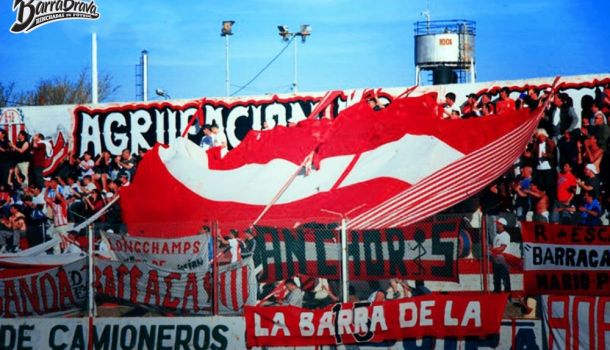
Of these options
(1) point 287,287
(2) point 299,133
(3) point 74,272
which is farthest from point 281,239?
(2) point 299,133

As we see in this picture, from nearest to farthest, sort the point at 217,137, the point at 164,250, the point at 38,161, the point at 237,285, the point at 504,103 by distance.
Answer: the point at 237,285 < the point at 164,250 < the point at 504,103 < the point at 217,137 < the point at 38,161

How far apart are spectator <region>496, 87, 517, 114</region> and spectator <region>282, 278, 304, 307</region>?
7.92 meters

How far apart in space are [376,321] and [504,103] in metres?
8.54

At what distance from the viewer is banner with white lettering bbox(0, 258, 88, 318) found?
48.2 ft

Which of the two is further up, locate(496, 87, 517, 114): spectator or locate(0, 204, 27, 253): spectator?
locate(496, 87, 517, 114): spectator

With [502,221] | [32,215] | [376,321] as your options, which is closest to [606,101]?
[502,221]

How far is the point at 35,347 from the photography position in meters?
14.6

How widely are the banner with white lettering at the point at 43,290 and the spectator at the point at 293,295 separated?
3.13 m

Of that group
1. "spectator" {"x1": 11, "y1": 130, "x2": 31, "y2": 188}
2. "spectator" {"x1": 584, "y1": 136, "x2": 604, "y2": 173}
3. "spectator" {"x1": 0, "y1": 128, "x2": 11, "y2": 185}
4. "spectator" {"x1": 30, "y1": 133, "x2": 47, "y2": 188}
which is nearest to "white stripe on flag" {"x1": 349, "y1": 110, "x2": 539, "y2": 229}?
"spectator" {"x1": 584, "y1": 136, "x2": 604, "y2": 173}

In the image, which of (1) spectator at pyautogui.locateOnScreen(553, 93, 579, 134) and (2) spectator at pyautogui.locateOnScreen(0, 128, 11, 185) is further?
(2) spectator at pyautogui.locateOnScreen(0, 128, 11, 185)

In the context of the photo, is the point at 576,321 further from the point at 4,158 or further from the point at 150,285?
the point at 4,158

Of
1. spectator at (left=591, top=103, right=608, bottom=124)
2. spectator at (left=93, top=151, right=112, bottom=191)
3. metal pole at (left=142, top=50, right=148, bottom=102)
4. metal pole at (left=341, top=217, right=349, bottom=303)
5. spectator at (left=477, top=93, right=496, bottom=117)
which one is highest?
metal pole at (left=142, top=50, right=148, bottom=102)

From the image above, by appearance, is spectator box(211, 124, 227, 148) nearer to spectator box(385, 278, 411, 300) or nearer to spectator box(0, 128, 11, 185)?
spectator box(0, 128, 11, 185)

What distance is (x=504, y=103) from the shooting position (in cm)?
2034
